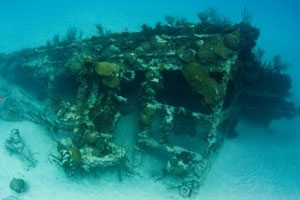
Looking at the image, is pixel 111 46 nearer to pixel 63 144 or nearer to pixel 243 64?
pixel 63 144

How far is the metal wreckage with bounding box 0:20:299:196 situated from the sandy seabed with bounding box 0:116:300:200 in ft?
1.20

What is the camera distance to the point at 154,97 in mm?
6637

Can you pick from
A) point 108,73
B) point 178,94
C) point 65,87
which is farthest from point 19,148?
point 178,94

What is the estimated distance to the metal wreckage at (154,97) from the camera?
6.09 meters

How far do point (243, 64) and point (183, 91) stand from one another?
2.05 meters

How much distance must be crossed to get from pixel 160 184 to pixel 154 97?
7.58 ft

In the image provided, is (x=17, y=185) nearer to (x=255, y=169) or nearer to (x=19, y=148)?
(x=19, y=148)

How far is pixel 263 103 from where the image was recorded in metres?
10.2

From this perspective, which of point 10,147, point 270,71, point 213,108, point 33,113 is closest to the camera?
point 213,108

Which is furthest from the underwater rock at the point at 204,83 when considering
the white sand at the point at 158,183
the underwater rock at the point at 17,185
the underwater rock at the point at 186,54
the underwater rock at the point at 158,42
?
the underwater rock at the point at 17,185

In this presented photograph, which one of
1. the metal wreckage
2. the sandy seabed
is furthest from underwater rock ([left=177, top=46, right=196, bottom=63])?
the sandy seabed

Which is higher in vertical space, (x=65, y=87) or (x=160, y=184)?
(x=65, y=87)

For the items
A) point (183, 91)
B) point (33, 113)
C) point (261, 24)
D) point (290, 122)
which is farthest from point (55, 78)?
point (261, 24)

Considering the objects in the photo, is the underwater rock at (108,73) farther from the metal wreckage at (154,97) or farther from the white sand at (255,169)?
the white sand at (255,169)
